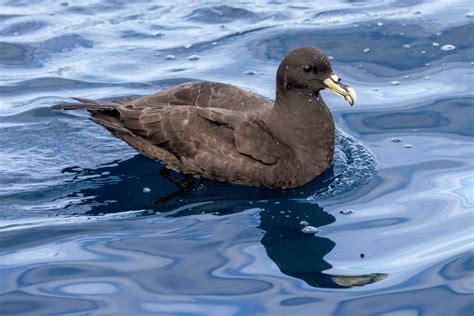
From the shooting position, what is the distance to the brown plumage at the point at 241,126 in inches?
289

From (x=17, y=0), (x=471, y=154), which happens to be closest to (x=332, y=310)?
(x=471, y=154)

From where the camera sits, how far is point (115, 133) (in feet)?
25.7

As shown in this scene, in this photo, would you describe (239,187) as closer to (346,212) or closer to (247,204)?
(247,204)

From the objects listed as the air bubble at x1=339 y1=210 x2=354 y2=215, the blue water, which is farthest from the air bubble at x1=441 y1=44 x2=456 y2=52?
the air bubble at x1=339 y1=210 x2=354 y2=215

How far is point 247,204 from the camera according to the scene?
7.16 meters

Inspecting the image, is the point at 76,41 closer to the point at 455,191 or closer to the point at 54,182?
the point at 54,182

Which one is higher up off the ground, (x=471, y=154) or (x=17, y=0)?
(x=17, y=0)

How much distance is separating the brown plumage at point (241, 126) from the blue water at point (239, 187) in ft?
0.58

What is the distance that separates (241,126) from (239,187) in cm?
48

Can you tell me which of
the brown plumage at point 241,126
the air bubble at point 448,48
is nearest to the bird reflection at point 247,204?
the brown plumage at point 241,126

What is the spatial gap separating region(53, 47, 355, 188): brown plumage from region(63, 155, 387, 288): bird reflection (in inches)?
5.0

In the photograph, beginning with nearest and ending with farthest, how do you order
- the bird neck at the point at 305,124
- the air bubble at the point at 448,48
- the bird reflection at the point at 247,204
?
the bird reflection at the point at 247,204 < the bird neck at the point at 305,124 < the air bubble at the point at 448,48

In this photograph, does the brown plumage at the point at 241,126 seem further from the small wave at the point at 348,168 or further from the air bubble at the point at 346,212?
the air bubble at the point at 346,212

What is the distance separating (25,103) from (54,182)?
6.26ft
